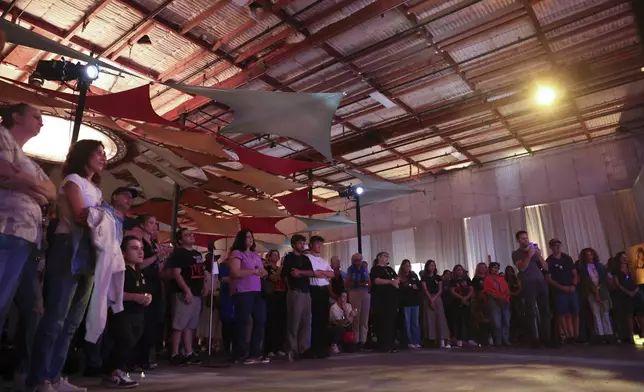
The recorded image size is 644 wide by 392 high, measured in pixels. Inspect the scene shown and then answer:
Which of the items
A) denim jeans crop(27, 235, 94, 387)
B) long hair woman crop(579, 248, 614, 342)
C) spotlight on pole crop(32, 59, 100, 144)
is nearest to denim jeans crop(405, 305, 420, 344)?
long hair woman crop(579, 248, 614, 342)

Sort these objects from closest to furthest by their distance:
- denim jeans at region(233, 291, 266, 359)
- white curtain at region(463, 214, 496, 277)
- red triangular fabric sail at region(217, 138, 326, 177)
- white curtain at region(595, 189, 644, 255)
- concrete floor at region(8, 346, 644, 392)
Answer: concrete floor at region(8, 346, 644, 392) → denim jeans at region(233, 291, 266, 359) → red triangular fabric sail at region(217, 138, 326, 177) → white curtain at region(595, 189, 644, 255) → white curtain at region(463, 214, 496, 277)

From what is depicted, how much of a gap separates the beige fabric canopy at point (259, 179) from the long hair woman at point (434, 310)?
2568 mm

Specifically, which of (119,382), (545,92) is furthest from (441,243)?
(119,382)

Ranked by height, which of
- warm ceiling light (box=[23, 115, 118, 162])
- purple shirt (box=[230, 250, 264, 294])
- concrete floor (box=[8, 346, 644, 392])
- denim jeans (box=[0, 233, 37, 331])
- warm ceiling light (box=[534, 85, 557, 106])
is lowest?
concrete floor (box=[8, 346, 644, 392])

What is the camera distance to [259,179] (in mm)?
7656

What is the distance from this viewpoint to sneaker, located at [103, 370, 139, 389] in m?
2.40

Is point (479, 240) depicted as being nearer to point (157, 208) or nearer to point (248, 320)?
point (157, 208)

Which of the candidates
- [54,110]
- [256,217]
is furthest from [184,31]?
[256,217]

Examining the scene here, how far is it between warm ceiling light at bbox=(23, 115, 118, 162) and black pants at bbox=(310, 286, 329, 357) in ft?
12.7

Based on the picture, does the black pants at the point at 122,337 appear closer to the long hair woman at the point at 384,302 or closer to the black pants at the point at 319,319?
the black pants at the point at 319,319

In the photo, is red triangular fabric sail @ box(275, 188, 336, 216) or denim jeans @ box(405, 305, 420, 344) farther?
red triangular fabric sail @ box(275, 188, 336, 216)

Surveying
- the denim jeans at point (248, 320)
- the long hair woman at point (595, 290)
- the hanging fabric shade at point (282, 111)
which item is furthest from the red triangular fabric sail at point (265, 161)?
the long hair woman at point (595, 290)

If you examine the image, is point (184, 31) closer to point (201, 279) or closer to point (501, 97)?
point (201, 279)

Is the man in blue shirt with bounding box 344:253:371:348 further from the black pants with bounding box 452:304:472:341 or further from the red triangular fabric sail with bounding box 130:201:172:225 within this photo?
the red triangular fabric sail with bounding box 130:201:172:225
